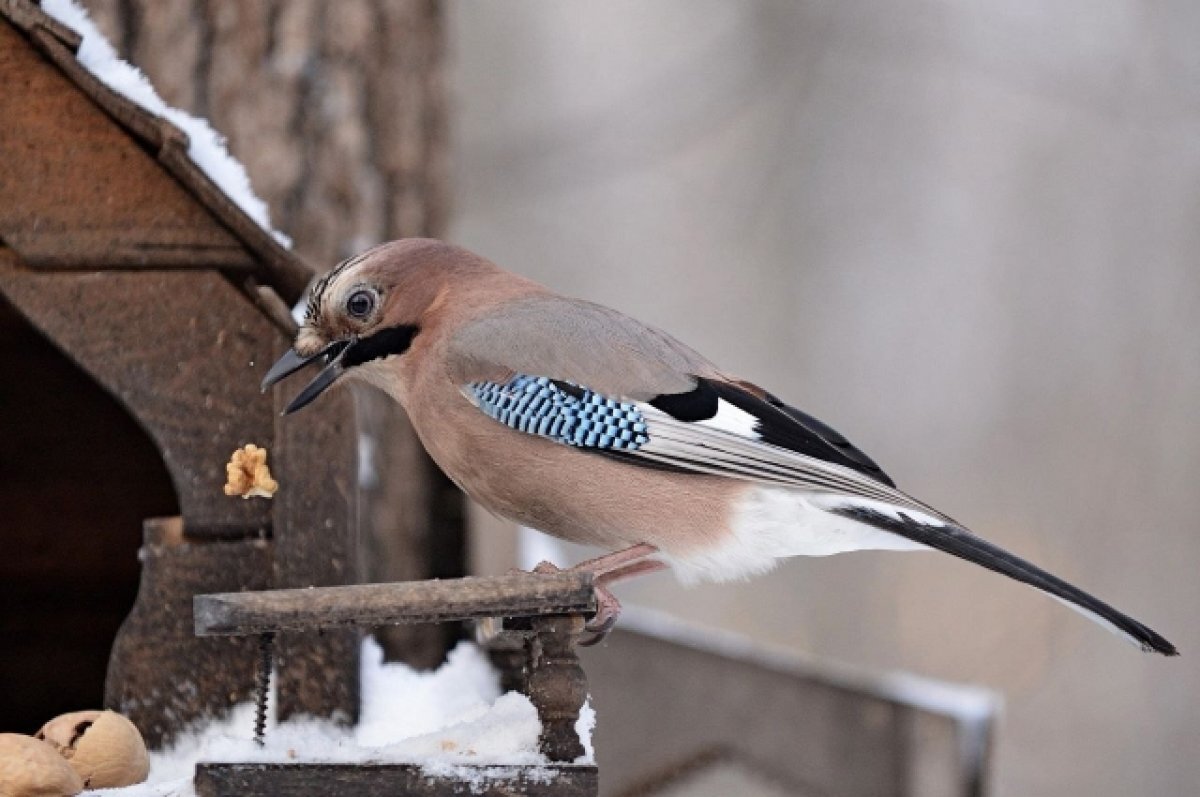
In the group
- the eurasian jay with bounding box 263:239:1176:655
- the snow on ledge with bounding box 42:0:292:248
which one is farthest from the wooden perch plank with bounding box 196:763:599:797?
the snow on ledge with bounding box 42:0:292:248

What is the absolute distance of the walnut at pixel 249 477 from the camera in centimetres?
233

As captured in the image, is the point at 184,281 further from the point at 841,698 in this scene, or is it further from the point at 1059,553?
the point at 1059,553

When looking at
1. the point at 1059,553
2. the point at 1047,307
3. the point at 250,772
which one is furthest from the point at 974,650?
the point at 250,772

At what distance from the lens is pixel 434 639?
3.06 m

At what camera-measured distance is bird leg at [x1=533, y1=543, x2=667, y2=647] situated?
2262 millimetres

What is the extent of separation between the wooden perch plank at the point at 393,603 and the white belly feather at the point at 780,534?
56 cm

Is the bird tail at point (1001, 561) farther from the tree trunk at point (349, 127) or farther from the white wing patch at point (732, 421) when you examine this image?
the tree trunk at point (349, 127)

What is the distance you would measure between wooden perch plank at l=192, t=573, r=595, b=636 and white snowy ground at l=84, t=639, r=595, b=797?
0.14 m

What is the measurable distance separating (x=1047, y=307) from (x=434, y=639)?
10.6 ft

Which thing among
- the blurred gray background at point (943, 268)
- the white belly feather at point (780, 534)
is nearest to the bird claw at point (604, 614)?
the white belly feather at point (780, 534)

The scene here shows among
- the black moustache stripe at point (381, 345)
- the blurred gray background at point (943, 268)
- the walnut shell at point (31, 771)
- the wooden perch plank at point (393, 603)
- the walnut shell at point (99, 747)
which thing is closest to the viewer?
the wooden perch plank at point (393, 603)

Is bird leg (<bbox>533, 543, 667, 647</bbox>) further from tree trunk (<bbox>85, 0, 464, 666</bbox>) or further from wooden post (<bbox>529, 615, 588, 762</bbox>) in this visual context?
tree trunk (<bbox>85, 0, 464, 666</bbox>)

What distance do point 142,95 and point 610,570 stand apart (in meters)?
0.86

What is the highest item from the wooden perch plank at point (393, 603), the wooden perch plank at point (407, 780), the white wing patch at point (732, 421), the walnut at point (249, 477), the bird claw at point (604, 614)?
the white wing patch at point (732, 421)
